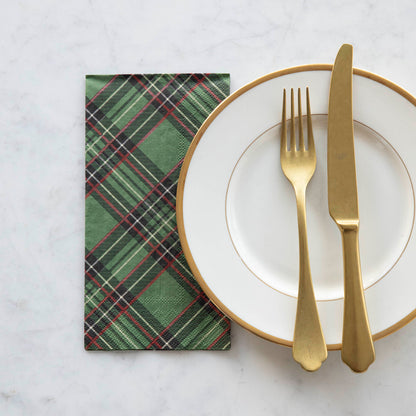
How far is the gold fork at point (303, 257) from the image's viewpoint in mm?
463

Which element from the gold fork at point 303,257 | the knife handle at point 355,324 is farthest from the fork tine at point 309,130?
the knife handle at point 355,324

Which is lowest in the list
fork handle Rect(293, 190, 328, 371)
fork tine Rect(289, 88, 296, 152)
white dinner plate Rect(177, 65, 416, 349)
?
fork handle Rect(293, 190, 328, 371)

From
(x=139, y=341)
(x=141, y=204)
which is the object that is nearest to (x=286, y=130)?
(x=141, y=204)

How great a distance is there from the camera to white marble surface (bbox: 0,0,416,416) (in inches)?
20.4

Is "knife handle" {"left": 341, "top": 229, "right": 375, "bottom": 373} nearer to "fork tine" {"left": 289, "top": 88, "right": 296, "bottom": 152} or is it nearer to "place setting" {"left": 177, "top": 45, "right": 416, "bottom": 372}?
"place setting" {"left": 177, "top": 45, "right": 416, "bottom": 372}

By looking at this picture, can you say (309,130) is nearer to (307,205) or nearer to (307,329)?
(307,205)

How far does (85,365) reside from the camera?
0.53 m

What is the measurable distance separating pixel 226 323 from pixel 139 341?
0.34 ft

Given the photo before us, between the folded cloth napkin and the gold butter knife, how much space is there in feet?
0.42

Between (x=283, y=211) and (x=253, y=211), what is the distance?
0.11ft

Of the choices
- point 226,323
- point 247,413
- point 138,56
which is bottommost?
point 247,413

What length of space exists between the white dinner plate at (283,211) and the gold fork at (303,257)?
0.01m

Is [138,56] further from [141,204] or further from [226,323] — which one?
[226,323]

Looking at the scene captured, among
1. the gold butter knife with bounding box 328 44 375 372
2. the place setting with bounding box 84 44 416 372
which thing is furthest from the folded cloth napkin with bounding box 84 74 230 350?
the gold butter knife with bounding box 328 44 375 372
